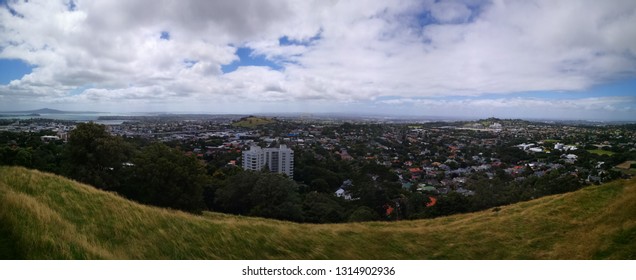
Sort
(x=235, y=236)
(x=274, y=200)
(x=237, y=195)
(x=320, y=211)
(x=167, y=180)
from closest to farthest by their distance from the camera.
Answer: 1. (x=235, y=236)
2. (x=167, y=180)
3. (x=274, y=200)
4. (x=237, y=195)
5. (x=320, y=211)

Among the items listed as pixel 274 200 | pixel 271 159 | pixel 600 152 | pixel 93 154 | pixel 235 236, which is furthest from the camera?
pixel 271 159

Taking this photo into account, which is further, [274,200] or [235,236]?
[274,200]

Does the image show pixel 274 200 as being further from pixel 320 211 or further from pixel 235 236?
pixel 235 236

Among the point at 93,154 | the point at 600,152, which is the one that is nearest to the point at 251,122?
the point at 93,154

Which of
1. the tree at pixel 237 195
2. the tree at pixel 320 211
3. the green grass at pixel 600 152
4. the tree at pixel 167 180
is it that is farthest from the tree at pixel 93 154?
the green grass at pixel 600 152

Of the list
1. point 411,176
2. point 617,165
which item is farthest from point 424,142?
point 617,165

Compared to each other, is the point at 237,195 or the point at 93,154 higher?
the point at 93,154

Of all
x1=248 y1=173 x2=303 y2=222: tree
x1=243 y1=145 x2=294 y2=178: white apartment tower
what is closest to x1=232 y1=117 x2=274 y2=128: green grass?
x1=243 y1=145 x2=294 y2=178: white apartment tower
